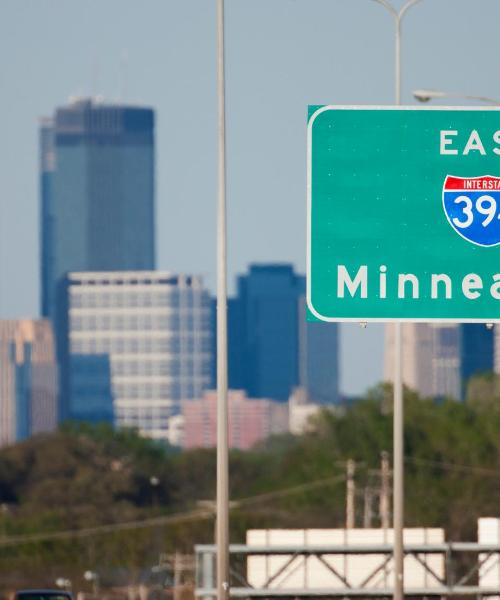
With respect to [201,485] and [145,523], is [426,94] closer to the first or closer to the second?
[145,523]

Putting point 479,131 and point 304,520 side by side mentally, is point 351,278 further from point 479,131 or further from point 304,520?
point 304,520

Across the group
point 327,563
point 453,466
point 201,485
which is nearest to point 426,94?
point 327,563

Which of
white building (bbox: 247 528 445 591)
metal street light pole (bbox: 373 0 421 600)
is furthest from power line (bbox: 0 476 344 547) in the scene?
metal street light pole (bbox: 373 0 421 600)

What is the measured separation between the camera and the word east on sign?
27.9m

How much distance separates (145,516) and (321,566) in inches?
3610

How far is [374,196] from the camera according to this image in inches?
1107

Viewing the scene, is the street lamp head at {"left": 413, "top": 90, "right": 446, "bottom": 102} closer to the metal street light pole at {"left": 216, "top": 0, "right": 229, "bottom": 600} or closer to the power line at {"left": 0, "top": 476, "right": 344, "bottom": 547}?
the metal street light pole at {"left": 216, "top": 0, "right": 229, "bottom": 600}

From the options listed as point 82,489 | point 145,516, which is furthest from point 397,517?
point 82,489

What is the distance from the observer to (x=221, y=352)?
34.1 meters

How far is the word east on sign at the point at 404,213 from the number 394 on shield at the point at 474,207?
A: 1cm

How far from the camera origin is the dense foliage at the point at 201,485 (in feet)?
443

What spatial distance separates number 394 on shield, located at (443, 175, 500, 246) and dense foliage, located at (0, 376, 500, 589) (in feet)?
337

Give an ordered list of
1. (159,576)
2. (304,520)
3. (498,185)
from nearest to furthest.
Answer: (498,185) → (159,576) → (304,520)

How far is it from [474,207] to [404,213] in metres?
0.79
